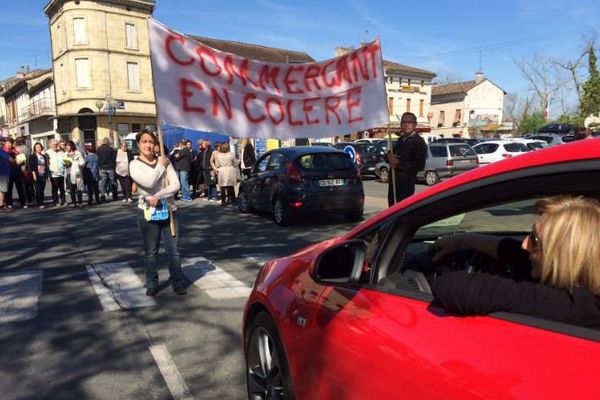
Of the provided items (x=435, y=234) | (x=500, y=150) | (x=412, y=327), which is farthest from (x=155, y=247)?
(x=500, y=150)

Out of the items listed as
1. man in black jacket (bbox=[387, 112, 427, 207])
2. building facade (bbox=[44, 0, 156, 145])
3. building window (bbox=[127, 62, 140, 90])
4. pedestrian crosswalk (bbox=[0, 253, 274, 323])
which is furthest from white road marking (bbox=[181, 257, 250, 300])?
building window (bbox=[127, 62, 140, 90])

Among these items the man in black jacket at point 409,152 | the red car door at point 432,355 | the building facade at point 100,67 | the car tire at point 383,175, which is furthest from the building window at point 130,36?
the red car door at point 432,355

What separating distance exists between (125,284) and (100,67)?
43.1m

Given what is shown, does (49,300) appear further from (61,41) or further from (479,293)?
(61,41)

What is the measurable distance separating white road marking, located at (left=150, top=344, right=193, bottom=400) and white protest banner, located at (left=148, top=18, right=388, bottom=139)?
2.10 meters

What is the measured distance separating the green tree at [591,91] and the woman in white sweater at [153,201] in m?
44.2

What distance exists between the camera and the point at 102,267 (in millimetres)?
6629

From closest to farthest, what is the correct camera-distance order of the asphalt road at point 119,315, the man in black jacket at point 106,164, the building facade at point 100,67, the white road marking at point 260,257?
the asphalt road at point 119,315 < the white road marking at point 260,257 < the man in black jacket at point 106,164 < the building facade at point 100,67

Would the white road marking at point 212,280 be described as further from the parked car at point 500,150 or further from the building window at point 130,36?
the building window at point 130,36

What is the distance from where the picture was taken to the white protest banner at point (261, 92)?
4863 millimetres

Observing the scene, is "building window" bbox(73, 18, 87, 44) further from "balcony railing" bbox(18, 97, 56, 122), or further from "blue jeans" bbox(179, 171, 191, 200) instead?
"blue jeans" bbox(179, 171, 191, 200)

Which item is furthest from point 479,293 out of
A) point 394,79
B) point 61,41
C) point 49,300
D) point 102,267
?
point 394,79

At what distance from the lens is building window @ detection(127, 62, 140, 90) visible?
151ft

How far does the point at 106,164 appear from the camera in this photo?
45.7 ft
